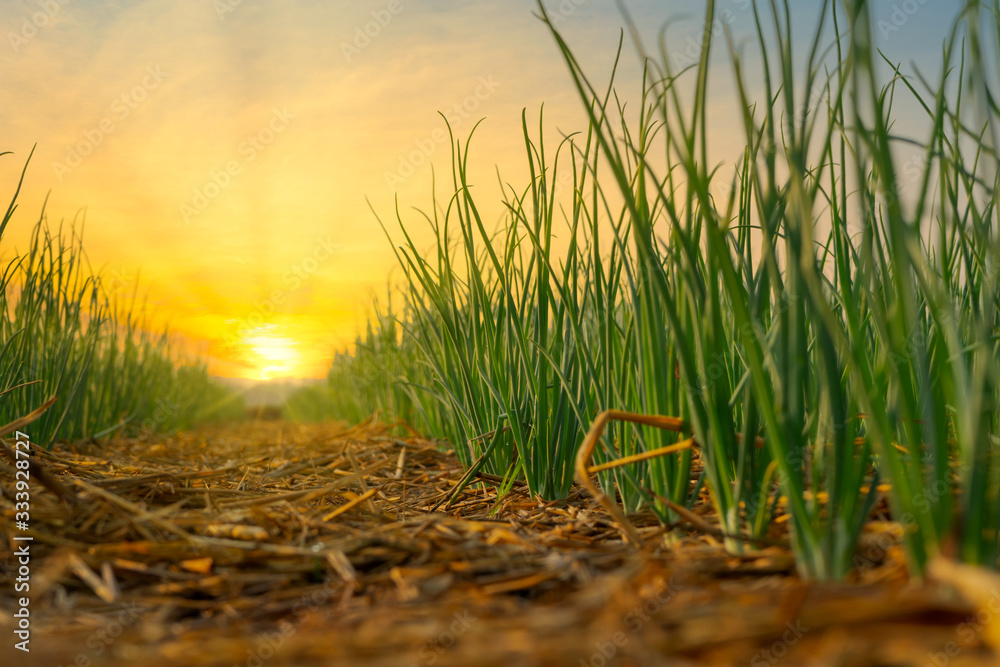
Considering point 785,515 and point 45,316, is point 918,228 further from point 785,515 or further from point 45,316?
point 45,316

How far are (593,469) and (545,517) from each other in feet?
0.99

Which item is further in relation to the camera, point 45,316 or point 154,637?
point 45,316

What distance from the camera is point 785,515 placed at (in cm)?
101

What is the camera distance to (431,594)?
2.67ft

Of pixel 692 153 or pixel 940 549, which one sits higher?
pixel 692 153

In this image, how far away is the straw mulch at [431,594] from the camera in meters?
0.58

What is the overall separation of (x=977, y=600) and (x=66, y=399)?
11.7 feet

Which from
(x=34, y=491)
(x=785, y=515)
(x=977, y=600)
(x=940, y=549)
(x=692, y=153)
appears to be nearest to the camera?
(x=977, y=600)

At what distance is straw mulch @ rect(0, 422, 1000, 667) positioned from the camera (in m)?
0.58

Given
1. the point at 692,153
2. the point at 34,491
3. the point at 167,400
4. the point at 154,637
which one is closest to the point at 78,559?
the point at 154,637

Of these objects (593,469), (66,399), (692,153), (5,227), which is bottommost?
(593,469)

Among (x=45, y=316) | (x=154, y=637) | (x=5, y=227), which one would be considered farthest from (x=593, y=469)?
(x=45, y=316)

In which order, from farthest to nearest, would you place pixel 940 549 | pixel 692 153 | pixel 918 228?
1. pixel 692 153
2. pixel 918 228
3. pixel 940 549

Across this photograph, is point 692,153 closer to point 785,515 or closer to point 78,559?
point 785,515
